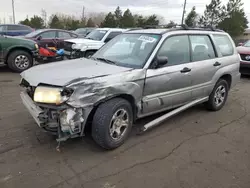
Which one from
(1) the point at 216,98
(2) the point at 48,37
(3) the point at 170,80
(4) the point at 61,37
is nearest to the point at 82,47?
(2) the point at 48,37

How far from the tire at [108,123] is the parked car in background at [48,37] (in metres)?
8.71

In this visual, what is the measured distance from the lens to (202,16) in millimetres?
39281

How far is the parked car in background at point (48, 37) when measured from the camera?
Result: 36.1 ft

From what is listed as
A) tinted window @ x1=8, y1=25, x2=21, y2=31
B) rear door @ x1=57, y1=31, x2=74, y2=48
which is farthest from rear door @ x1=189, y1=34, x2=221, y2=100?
tinted window @ x1=8, y1=25, x2=21, y2=31

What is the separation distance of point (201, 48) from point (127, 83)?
6.60ft

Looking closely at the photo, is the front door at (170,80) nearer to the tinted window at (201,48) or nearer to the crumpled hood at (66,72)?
the tinted window at (201,48)

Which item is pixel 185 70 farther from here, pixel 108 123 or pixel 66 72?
pixel 66 72

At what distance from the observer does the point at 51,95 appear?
2.85 meters

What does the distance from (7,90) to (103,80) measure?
13.7ft

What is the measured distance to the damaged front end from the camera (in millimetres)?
2853

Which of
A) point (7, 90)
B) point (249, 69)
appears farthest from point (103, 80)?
point (249, 69)

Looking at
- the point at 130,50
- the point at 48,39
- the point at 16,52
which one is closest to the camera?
the point at 130,50

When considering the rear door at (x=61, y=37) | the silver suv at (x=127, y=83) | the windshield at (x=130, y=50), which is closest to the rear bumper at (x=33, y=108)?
the silver suv at (x=127, y=83)

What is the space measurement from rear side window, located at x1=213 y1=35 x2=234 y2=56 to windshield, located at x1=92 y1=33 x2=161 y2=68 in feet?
5.66
